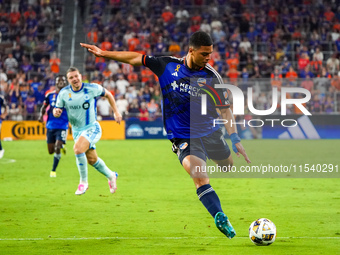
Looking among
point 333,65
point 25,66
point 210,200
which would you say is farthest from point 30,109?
point 210,200

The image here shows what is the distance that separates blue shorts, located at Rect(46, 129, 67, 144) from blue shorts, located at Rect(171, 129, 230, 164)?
805cm

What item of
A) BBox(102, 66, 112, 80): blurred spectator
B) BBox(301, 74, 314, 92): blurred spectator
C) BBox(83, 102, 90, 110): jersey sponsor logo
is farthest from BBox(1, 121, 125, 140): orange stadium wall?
BBox(83, 102, 90, 110): jersey sponsor logo

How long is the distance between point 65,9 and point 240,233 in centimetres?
3031

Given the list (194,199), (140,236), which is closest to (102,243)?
(140,236)

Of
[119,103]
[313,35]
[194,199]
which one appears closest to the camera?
[194,199]

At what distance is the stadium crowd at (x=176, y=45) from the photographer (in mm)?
28688

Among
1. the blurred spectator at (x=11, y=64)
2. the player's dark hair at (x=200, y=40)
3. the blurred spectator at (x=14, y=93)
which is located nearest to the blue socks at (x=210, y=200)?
the player's dark hair at (x=200, y=40)

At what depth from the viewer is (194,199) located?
36.8 ft

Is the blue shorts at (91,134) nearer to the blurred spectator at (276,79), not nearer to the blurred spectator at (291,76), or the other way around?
the blurred spectator at (276,79)

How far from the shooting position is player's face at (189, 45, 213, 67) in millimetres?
7004

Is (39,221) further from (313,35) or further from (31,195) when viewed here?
(313,35)

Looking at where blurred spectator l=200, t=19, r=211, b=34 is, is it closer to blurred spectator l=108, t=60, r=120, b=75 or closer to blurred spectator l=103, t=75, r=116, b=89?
blurred spectator l=108, t=60, r=120, b=75

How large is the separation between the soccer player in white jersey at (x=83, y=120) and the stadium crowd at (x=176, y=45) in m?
16.4

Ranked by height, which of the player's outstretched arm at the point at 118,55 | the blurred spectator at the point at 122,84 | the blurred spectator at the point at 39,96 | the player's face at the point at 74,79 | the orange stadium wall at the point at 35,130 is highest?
the player's outstretched arm at the point at 118,55
